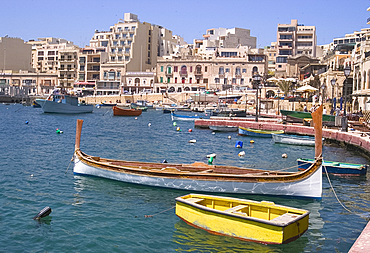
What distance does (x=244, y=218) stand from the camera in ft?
38.2

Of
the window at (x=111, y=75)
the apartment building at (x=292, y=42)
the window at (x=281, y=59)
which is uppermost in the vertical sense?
the apartment building at (x=292, y=42)

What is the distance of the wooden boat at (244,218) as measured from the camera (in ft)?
37.4

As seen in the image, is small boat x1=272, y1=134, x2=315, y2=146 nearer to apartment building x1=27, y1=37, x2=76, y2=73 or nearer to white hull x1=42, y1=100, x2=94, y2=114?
white hull x1=42, y1=100, x2=94, y2=114

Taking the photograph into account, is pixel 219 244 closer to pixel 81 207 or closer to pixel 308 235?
pixel 308 235

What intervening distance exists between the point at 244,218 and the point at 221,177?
4.92 m

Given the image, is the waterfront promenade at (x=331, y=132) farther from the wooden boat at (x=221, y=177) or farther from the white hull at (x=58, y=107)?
the white hull at (x=58, y=107)

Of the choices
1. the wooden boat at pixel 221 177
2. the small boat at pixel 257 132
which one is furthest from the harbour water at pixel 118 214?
the small boat at pixel 257 132

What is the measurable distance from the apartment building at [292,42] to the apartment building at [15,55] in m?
82.6

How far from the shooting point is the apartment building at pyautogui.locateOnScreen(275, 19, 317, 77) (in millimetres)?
106625

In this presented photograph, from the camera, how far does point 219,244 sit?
1182cm

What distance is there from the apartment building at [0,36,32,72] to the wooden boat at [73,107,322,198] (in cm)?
13034

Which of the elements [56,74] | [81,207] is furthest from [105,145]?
[56,74]

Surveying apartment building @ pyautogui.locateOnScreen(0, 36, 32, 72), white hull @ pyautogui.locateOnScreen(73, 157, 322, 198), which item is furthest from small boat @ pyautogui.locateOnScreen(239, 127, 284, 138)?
apartment building @ pyautogui.locateOnScreen(0, 36, 32, 72)

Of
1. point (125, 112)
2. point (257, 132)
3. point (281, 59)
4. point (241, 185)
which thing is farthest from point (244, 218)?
point (281, 59)
